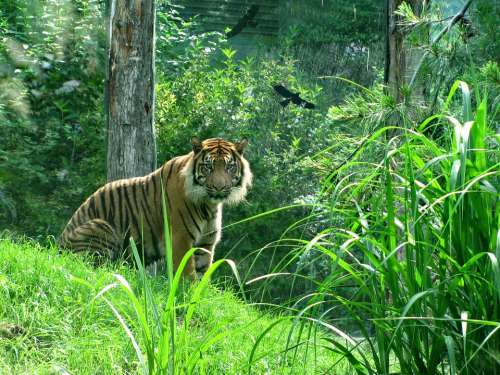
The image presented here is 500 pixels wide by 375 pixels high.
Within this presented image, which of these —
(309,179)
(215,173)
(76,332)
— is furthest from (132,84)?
(76,332)

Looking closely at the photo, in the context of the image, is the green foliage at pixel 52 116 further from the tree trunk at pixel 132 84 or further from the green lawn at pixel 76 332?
the green lawn at pixel 76 332

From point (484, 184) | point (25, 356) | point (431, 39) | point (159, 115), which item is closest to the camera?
point (484, 184)

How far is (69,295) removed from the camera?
17.0 ft

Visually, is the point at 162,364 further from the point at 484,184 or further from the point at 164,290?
the point at 164,290

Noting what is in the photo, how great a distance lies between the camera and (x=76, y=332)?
16.3 ft

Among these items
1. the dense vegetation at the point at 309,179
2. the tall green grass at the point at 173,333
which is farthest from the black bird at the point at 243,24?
the tall green grass at the point at 173,333

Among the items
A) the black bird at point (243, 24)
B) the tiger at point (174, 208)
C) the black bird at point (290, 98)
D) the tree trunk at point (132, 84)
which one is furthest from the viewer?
the black bird at point (243, 24)

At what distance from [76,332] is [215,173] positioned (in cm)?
291

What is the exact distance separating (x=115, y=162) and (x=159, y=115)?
2.56 metres

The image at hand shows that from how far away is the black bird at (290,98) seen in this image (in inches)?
493

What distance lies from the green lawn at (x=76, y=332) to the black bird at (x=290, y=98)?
693 centimetres

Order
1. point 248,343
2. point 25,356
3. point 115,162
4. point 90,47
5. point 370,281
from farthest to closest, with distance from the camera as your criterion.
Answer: point 90,47, point 115,162, point 248,343, point 25,356, point 370,281

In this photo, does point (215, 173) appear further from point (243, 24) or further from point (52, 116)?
point (243, 24)

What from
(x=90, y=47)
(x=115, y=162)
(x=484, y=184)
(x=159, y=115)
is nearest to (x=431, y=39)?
(x=484, y=184)
